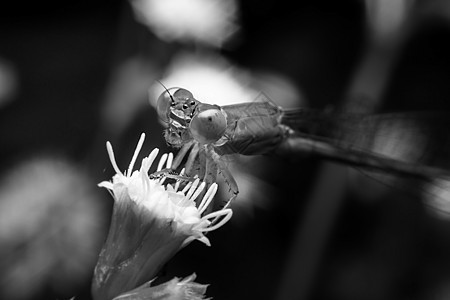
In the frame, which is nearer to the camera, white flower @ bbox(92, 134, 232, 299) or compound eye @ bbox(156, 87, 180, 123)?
white flower @ bbox(92, 134, 232, 299)

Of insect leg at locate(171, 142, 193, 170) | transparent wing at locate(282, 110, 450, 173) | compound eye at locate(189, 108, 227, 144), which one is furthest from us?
transparent wing at locate(282, 110, 450, 173)

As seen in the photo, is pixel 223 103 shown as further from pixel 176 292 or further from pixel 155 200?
pixel 176 292

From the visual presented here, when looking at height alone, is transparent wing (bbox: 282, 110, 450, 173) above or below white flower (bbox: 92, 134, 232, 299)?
above

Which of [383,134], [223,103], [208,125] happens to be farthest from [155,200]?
[223,103]

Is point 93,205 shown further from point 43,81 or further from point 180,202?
point 180,202

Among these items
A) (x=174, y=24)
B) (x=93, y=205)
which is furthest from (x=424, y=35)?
(x=93, y=205)

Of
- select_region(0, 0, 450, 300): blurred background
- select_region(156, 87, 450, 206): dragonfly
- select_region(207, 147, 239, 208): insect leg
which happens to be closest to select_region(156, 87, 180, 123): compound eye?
select_region(156, 87, 450, 206): dragonfly

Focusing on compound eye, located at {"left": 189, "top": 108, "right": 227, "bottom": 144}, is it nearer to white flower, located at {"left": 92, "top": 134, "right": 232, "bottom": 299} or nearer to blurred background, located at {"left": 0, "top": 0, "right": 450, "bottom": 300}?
white flower, located at {"left": 92, "top": 134, "right": 232, "bottom": 299}
